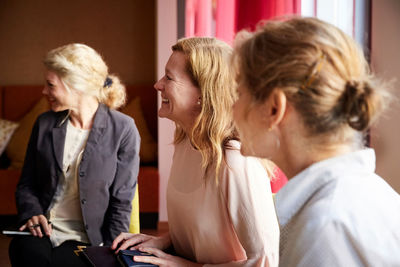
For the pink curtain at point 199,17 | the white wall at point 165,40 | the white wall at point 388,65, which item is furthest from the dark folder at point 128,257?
the white wall at point 165,40

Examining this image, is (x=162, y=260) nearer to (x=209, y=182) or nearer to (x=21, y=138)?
(x=209, y=182)

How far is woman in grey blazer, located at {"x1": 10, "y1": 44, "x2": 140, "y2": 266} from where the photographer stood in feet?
6.80

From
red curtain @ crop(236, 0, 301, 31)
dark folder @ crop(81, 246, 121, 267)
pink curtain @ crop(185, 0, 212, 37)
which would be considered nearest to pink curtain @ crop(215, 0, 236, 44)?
red curtain @ crop(236, 0, 301, 31)

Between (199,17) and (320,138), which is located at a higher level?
(199,17)

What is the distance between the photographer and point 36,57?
5312 millimetres

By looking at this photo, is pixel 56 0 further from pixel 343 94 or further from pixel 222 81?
pixel 343 94

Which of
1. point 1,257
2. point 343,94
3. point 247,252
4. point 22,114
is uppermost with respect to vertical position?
point 343,94

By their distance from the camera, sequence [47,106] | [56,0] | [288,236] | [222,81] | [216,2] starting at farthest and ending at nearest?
[56,0] < [47,106] < [216,2] < [222,81] < [288,236]

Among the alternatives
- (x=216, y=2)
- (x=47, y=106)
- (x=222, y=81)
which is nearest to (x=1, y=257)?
(x=47, y=106)

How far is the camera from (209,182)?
55.9 inches

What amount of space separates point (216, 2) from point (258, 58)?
2.09 m

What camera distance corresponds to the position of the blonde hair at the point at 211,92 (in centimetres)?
146

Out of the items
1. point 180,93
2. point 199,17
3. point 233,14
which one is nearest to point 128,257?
point 180,93

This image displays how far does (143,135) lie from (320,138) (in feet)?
12.6
